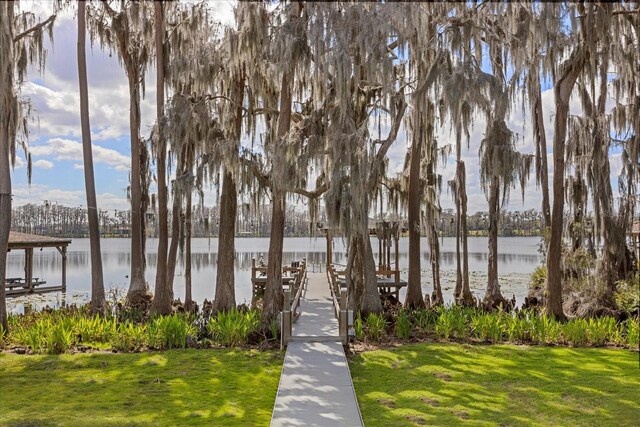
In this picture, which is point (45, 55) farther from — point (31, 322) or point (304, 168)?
point (304, 168)

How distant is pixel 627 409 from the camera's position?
23.5ft

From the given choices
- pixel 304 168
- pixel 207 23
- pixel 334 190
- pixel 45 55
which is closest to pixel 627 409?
pixel 334 190

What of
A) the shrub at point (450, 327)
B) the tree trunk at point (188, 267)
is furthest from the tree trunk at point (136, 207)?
the shrub at point (450, 327)

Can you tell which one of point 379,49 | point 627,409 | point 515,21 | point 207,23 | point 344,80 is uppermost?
point 207,23

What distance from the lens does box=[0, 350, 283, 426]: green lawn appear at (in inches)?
269

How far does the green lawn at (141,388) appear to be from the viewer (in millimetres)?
6832

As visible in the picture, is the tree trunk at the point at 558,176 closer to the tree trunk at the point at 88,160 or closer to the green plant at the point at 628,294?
the green plant at the point at 628,294

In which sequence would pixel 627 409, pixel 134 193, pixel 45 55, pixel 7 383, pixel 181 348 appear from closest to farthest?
pixel 627 409, pixel 7 383, pixel 181 348, pixel 45 55, pixel 134 193

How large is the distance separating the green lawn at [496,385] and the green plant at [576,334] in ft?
1.19

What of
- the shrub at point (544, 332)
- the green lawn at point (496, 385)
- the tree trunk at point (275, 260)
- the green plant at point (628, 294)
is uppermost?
the tree trunk at point (275, 260)

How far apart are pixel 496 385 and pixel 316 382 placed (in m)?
2.77

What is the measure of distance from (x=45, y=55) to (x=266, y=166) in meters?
7.19

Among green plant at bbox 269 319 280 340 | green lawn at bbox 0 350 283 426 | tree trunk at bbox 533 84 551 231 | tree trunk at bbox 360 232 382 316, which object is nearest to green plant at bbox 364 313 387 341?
tree trunk at bbox 360 232 382 316

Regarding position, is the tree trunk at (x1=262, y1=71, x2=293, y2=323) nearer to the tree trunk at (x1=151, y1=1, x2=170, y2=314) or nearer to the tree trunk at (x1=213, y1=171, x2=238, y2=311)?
the tree trunk at (x1=213, y1=171, x2=238, y2=311)
